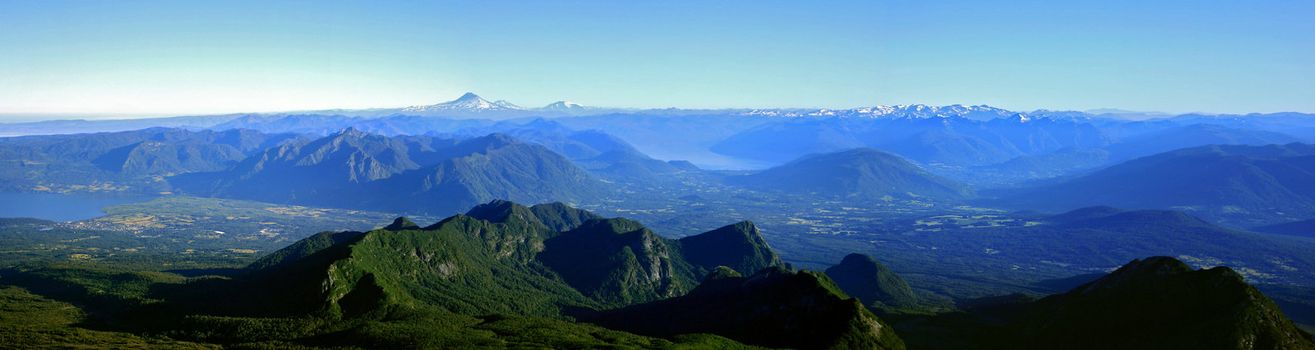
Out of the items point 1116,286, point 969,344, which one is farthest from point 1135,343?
point 969,344

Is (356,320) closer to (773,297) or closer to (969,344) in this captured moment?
(773,297)

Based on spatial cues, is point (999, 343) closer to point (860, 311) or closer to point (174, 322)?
point (860, 311)

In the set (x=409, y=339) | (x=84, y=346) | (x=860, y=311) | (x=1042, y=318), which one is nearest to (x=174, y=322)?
(x=84, y=346)

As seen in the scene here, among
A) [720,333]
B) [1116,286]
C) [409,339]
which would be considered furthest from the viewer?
[720,333]

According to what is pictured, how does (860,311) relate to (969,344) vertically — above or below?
above

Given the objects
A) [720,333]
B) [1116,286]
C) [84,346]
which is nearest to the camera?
[84,346]

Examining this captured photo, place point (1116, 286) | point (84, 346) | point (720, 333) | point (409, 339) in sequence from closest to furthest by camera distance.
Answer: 1. point (84, 346)
2. point (409, 339)
3. point (1116, 286)
4. point (720, 333)

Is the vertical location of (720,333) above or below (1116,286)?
below

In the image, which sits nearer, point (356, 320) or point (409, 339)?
point (409, 339)

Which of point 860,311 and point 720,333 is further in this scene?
point 720,333
